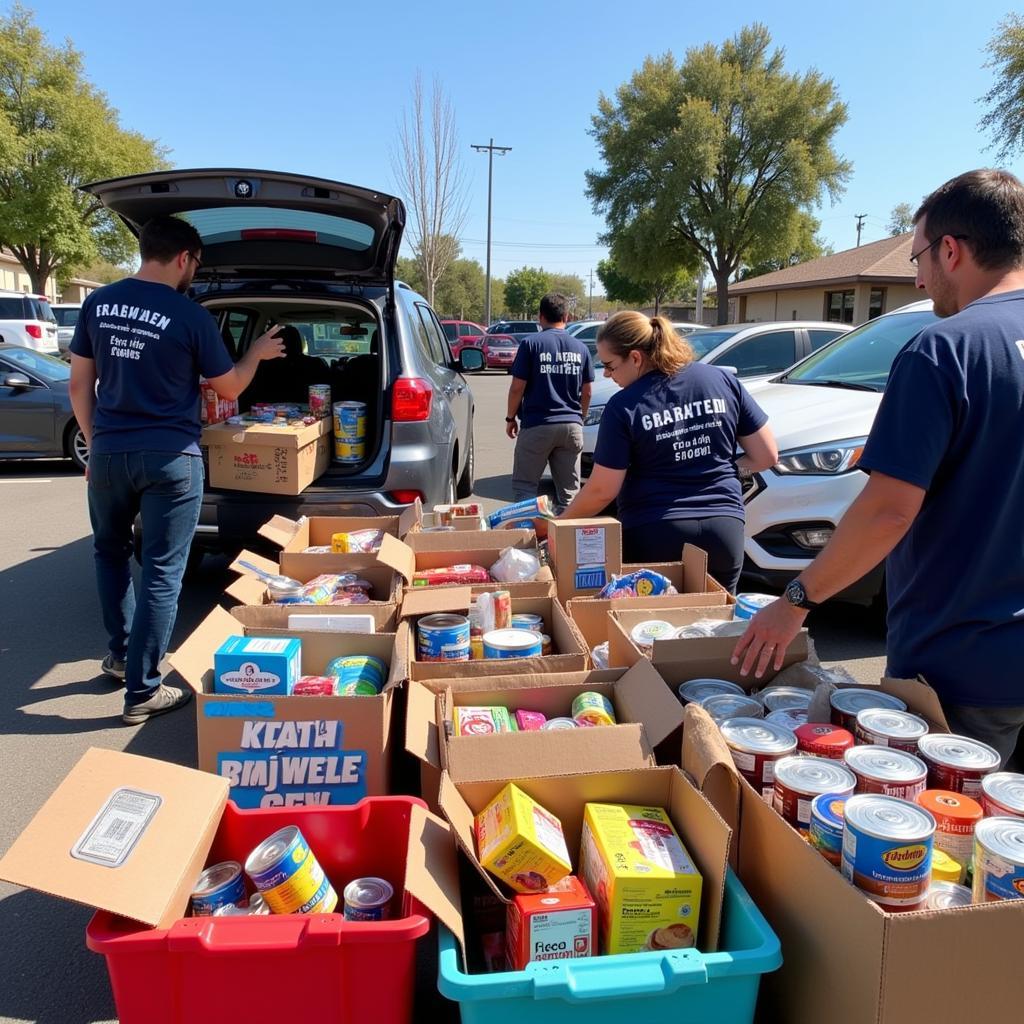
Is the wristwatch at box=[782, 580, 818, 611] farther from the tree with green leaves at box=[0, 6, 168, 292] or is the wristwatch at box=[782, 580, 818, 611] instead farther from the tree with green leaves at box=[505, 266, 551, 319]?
the tree with green leaves at box=[505, 266, 551, 319]

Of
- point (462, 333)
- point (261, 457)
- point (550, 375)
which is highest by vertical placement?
point (462, 333)

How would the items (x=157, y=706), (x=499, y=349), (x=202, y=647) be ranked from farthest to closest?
(x=499, y=349) < (x=157, y=706) < (x=202, y=647)

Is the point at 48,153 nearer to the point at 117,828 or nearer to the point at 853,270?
the point at 853,270

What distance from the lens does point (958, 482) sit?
6.07 feet

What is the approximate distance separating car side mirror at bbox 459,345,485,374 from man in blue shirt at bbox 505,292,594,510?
0.60 m

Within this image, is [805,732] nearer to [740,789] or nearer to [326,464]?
[740,789]

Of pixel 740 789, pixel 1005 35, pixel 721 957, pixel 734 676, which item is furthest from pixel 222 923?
pixel 1005 35

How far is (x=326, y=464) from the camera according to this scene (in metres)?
4.54

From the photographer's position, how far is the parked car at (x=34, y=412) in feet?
30.3

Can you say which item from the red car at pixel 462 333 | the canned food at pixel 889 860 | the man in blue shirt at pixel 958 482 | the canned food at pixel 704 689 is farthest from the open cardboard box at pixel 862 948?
the red car at pixel 462 333

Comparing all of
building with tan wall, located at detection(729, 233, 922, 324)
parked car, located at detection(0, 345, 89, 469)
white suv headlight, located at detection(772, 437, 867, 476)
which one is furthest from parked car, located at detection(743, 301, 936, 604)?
building with tan wall, located at detection(729, 233, 922, 324)

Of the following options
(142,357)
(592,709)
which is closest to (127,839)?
(592,709)

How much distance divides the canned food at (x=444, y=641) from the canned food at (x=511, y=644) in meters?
0.08

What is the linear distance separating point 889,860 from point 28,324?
20.4m
